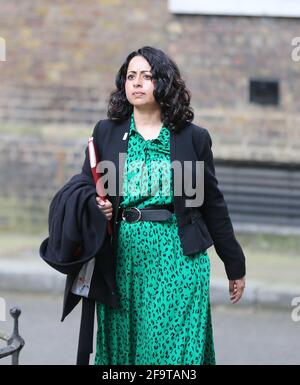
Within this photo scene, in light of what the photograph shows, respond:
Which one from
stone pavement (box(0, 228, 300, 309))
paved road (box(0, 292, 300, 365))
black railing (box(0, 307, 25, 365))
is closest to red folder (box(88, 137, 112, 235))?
black railing (box(0, 307, 25, 365))

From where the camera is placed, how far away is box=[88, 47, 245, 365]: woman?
4516 mm

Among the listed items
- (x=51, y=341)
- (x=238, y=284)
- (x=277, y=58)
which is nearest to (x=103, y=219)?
(x=238, y=284)

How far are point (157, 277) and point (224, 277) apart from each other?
4.08m

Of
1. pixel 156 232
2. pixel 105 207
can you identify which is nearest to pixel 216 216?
pixel 156 232

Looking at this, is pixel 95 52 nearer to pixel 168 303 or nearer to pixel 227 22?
pixel 227 22

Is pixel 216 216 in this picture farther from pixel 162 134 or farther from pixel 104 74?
pixel 104 74

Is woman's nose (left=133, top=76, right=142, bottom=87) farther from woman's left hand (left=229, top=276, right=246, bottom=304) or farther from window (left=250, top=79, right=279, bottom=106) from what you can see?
window (left=250, top=79, right=279, bottom=106)

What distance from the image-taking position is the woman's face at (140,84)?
14.9 feet

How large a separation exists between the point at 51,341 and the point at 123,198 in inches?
109

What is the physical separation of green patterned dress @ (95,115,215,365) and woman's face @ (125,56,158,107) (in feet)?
0.56

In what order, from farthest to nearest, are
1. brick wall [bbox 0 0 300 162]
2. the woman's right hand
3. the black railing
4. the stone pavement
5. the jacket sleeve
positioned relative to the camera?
brick wall [bbox 0 0 300 162] → the stone pavement → the jacket sleeve → the woman's right hand → the black railing

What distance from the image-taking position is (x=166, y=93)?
454 cm

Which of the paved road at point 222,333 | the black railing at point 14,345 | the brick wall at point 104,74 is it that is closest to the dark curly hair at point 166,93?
the black railing at point 14,345

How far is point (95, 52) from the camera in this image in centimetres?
995
